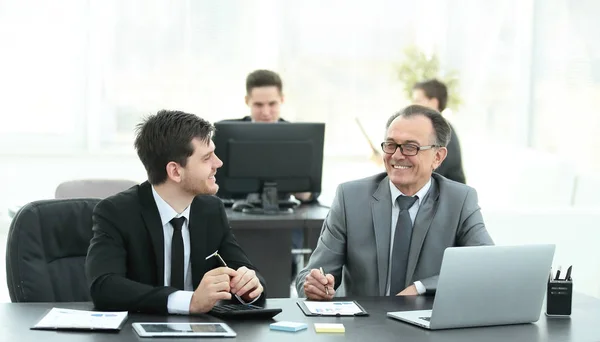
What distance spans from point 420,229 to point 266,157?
179 cm

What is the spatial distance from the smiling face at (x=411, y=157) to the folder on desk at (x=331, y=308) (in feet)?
2.05

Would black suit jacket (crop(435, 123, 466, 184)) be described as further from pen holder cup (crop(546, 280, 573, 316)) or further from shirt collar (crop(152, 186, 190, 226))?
shirt collar (crop(152, 186, 190, 226))

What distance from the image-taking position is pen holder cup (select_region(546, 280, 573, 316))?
9.63 feet

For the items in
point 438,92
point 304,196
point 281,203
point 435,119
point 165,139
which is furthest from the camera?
point 438,92

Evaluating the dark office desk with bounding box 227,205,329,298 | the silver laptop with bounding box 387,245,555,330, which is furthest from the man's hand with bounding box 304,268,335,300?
the dark office desk with bounding box 227,205,329,298

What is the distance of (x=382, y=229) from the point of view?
3428mm

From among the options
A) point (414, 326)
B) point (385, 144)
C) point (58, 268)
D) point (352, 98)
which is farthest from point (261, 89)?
point (414, 326)

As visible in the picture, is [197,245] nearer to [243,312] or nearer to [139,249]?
[139,249]

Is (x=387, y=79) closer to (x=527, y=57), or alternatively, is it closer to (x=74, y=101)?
(x=527, y=57)

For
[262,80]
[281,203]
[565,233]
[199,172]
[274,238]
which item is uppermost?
[262,80]

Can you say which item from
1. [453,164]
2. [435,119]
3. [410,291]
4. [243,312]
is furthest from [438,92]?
[243,312]

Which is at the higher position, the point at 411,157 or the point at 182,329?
the point at 411,157

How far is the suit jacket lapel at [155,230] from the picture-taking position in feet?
9.85

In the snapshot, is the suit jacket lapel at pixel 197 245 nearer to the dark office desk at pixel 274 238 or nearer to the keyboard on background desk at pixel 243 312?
the keyboard on background desk at pixel 243 312
